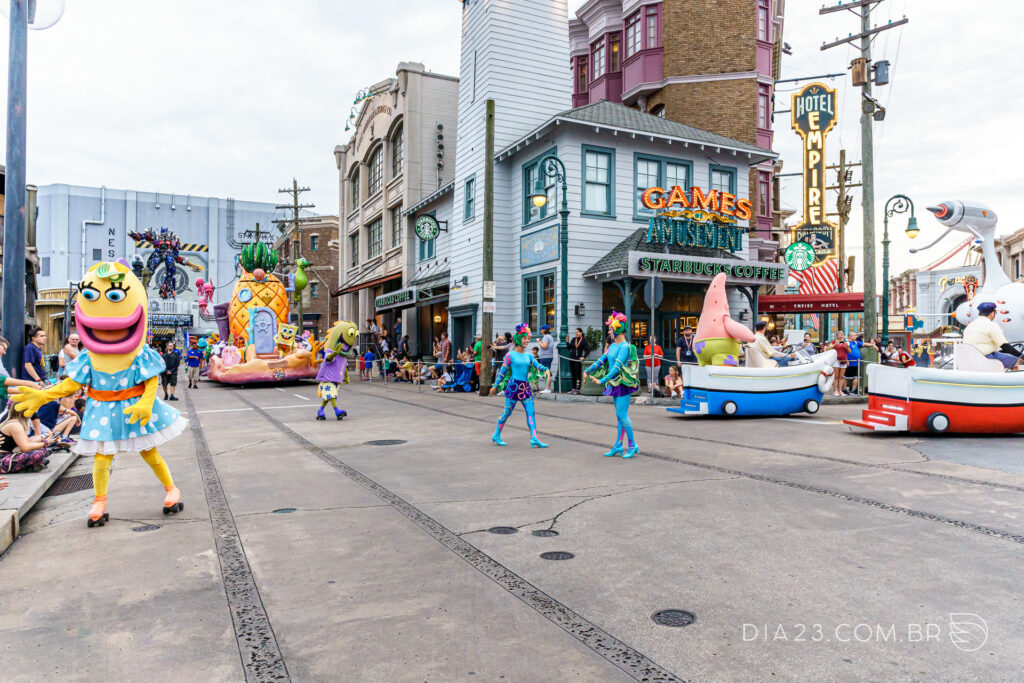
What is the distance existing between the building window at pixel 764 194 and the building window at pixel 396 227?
16.6 meters

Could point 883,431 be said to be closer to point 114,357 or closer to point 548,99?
point 114,357

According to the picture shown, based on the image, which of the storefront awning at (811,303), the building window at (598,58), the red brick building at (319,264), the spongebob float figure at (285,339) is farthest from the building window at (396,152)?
the red brick building at (319,264)

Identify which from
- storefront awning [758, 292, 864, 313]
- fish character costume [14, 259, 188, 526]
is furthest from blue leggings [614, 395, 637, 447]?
storefront awning [758, 292, 864, 313]

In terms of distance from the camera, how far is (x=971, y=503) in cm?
590

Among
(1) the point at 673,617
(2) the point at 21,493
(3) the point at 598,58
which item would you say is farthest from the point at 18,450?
(3) the point at 598,58

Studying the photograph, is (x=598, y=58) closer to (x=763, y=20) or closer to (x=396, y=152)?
(x=763, y=20)

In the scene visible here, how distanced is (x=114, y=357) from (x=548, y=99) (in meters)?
20.4

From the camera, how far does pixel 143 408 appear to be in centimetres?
571

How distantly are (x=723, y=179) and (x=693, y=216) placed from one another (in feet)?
12.7

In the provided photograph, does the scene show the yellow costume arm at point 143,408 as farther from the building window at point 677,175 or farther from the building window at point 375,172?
the building window at point 375,172

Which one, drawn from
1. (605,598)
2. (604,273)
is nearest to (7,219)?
(605,598)

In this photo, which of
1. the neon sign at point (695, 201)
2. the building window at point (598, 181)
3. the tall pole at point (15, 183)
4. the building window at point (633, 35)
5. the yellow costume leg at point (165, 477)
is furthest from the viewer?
the building window at point (633, 35)

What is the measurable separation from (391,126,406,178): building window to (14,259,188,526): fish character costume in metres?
28.0

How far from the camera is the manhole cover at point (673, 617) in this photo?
138 inches
